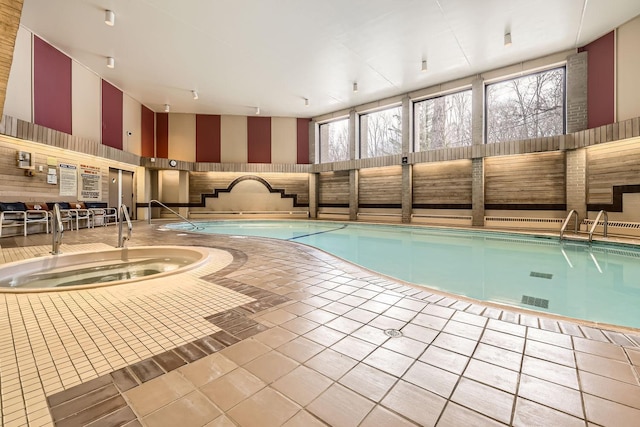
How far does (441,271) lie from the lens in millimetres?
4062

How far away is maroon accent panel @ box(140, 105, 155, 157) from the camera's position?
1106cm

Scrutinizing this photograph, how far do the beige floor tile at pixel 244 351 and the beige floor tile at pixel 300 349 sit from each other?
11 centimetres

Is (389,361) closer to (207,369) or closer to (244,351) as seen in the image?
(244,351)

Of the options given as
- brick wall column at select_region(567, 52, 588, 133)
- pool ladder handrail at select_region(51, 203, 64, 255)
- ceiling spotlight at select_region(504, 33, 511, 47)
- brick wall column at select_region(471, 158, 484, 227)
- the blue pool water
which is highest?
ceiling spotlight at select_region(504, 33, 511, 47)

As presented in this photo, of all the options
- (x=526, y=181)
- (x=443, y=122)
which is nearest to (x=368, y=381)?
(x=526, y=181)

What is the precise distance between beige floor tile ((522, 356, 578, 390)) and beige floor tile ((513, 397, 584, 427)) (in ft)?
0.81

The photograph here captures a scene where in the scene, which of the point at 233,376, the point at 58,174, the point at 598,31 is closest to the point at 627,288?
the point at 233,376

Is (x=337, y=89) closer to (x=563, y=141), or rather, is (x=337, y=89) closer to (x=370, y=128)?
(x=370, y=128)

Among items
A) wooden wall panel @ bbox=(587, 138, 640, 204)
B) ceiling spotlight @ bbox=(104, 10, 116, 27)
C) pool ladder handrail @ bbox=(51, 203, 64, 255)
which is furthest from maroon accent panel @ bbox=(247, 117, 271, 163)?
wooden wall panel @ bbox=(587, 138, 640, 204)

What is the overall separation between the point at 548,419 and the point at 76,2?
841cm

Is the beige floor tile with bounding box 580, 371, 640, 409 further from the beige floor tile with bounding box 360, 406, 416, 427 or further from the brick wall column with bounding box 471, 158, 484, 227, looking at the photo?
the brick wall column with bounding box 471, 158, 484, 227

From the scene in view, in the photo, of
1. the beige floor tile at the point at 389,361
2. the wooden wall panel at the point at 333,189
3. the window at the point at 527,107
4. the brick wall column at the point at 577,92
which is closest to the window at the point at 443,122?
the window at the point at 527,107

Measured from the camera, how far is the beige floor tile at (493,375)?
130 centimetres

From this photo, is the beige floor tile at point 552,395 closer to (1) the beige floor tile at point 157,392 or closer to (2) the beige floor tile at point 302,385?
(2) the beige floor tile at point 302,385
